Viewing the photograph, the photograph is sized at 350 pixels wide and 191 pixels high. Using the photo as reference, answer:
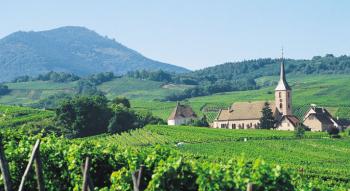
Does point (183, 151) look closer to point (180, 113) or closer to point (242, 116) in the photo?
point (242, 116)

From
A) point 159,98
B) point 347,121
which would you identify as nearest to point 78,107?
point 347,121

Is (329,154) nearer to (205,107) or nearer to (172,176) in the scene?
(172,176)

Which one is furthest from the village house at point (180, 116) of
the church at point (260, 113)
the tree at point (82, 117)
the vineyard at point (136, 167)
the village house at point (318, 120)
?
the vineyard at point (136, 167)

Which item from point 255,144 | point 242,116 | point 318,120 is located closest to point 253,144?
point 255,144

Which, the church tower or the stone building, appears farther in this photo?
the stone building

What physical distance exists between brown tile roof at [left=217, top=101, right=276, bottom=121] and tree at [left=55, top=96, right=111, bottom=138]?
110ft

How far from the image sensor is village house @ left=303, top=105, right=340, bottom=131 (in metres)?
111

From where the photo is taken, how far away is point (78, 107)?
93.8m

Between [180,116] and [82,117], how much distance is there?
36.0 meters

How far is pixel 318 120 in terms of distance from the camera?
111188 mm

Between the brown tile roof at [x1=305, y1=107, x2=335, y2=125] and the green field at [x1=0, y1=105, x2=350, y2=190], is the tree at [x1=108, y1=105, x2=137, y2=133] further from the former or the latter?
the brown tile roof at [x1=305, y1=107, x2=335, y2=125]

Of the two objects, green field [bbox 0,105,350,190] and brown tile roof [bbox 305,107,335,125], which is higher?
brown tile roof [bbox 305,107,335,125]

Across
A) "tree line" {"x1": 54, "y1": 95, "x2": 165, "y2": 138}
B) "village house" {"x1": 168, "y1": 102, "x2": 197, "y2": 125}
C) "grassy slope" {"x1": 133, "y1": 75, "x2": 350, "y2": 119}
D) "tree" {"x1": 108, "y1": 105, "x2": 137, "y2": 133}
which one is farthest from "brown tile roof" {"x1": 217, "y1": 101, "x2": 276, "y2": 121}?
"tree line" {"x1": 54, "y1": 95, "x2": 165, "y2": 138}

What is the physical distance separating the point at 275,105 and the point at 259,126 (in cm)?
583
